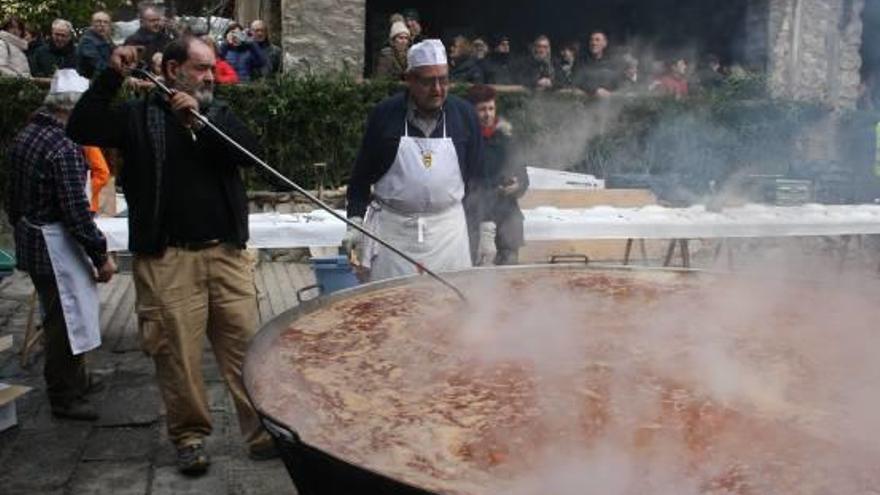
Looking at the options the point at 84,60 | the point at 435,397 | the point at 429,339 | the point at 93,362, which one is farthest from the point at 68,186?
the point at 84,60

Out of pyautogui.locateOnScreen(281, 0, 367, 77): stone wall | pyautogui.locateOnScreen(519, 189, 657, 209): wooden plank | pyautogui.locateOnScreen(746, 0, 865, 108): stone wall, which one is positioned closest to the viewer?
pyautogui.locateOnScreen(519, 189, 657, 209): wooden plank

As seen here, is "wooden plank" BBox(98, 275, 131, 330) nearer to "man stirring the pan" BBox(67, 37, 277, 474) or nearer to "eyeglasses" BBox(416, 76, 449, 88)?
"man stirring the pan" BBox(67, 37, 277, 474)

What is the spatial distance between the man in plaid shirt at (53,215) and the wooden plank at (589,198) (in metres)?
4.89

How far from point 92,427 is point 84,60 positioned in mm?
5865

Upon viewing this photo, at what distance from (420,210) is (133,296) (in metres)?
4.17

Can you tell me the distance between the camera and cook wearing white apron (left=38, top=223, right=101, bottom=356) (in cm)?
462

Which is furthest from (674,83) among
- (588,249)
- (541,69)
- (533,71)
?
(588,249)

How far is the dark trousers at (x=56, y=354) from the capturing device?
472 centimetres

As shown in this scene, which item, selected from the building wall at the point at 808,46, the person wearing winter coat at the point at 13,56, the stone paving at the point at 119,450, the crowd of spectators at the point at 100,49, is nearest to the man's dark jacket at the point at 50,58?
the crowd of spectators at the point at 100,49

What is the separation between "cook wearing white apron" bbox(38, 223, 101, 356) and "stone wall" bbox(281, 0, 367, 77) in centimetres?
630

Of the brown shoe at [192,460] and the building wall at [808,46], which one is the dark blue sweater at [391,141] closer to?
the brown shoe at [192,460]

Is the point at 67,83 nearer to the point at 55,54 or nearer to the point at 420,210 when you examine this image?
the point at 420,210

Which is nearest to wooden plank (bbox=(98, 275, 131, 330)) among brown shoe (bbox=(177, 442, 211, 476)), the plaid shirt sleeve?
the plaid shirt sleeve

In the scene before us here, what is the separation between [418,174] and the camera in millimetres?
4316
